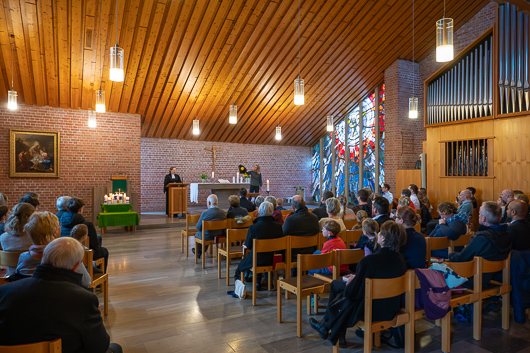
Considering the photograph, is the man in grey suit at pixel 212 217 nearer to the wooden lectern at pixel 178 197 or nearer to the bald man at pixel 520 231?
the bald man at pixel 520 231

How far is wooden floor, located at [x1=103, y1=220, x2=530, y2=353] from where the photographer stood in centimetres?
300

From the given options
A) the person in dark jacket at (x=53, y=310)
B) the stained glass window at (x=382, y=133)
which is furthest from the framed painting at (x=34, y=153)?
the stained glass window at (x=382, y=133)

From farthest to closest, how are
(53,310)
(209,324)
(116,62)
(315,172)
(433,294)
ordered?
1. (315,172)
2. (116,62)
3. (209,324)
4. (433,294)
5. (53,310)

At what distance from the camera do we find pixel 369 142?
43.1 feet

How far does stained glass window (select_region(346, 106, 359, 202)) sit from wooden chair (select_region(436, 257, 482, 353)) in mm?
10564

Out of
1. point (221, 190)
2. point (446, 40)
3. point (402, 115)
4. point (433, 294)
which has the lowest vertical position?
point (433, 294)

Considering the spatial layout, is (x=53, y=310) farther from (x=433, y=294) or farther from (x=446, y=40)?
(x=446, y=40)

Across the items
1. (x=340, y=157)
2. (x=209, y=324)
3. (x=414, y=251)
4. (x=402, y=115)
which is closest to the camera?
(x=414, y=251)

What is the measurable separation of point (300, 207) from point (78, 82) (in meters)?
7.45

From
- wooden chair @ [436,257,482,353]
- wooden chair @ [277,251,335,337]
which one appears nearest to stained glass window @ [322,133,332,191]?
wooden chair @ [277,251,335,337]

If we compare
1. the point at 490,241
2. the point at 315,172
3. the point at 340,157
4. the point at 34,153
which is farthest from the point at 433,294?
the point at 315,172

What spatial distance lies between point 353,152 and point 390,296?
1161cm

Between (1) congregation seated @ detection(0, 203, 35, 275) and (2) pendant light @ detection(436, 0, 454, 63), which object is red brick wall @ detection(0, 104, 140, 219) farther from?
(2) pendant light @ detection(436, 0, 454, 63)

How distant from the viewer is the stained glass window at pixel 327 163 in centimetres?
1483
